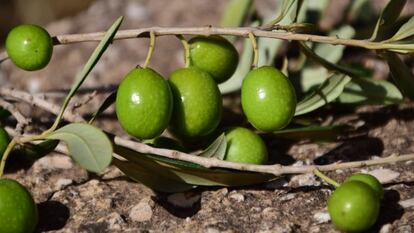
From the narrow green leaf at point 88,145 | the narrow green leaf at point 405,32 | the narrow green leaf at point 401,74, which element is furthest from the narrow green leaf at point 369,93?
the narrow green leaf at point 88,145

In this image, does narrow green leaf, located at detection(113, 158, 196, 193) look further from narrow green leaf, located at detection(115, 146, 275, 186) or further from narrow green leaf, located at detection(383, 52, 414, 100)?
narrow green leaf, located at detection(383, 52, 414, 100)

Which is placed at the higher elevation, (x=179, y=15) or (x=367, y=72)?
(x=179, y=15)

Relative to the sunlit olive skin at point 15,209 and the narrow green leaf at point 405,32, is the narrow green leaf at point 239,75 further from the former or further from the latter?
the sunlit olive skin at point 15,209

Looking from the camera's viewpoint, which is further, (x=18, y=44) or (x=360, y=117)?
(x=360, y=117)

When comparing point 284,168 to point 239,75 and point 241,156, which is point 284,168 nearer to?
point 241,156

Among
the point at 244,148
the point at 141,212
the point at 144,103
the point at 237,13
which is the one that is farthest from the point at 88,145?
the point at 237,13

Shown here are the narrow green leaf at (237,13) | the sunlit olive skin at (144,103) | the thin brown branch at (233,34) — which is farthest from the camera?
the narrow green leaf at (237,13)

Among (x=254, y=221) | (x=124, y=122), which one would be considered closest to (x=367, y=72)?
(x=254, y=221)
